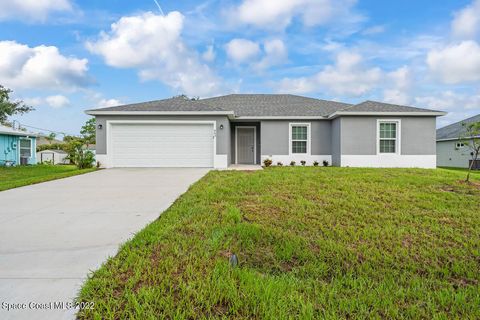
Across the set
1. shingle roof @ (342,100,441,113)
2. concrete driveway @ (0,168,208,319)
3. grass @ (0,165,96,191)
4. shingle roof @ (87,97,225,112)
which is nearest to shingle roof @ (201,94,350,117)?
shingle roof @ (342,100,441,113)

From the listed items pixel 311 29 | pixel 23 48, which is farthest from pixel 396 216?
pixel 23 48

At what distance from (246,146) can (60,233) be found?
1308cm

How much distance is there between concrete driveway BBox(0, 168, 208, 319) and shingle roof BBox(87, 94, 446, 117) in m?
6.62

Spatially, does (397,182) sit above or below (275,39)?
below

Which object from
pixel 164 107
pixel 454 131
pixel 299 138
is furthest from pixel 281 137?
pixel 454 131

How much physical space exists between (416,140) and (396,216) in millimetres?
11280

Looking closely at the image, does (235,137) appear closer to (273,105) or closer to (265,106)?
(265,106)

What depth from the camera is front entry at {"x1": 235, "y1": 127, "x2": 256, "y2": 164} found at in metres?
16.3

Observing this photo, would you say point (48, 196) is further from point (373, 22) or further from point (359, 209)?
point (373, 22)

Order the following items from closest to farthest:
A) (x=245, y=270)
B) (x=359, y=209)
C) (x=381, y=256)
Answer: (x=245, y=270)
(x=381, y=256)
(x=359, y=209)

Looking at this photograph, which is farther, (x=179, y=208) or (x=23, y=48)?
(x=23, y=48)

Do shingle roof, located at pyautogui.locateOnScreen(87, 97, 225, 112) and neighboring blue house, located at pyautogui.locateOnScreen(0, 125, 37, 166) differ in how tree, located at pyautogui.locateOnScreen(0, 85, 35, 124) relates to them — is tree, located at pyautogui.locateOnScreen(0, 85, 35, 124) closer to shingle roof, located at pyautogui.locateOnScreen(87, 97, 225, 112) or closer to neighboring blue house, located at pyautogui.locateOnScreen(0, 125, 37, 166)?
neighboring blue house, located at pyautogui.locateOnScreen(0, 125, 37, 166)

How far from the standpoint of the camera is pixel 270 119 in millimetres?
14703

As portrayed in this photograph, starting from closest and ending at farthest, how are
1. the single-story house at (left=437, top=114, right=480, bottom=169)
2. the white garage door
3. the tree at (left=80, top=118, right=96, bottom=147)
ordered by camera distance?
the white garage door
the single-story house at (left=437, top=114, right=480, bottom=169)
the tree at (left=80, top=118, right=96, bottom=147)
